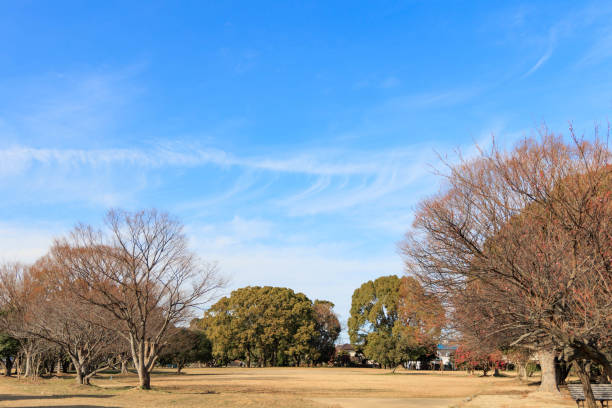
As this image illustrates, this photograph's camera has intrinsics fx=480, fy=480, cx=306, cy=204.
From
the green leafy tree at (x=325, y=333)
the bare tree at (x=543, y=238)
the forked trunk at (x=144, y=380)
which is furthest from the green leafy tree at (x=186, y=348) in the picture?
the bare tree at (x=543, y=238)

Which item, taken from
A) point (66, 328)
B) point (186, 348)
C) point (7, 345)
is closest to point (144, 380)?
point (66, 328)

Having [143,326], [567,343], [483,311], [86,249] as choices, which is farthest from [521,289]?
[86,249]

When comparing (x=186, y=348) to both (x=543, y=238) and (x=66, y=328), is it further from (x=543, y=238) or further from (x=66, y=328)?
(x=543, y=238)

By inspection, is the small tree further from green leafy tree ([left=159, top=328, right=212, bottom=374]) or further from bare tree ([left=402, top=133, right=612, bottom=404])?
bare tree ([left=402, top=133, right=612, bottom=404])

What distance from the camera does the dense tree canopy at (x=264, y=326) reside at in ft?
194

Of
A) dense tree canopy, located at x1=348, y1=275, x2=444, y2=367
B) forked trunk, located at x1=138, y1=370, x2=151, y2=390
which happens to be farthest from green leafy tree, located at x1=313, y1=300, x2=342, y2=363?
forked trunk, located at x1=138, y1=370, x2=151, y2=390

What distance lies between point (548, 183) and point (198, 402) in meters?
14.6

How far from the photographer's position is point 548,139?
10.6 meters

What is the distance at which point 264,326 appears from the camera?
2352 inches

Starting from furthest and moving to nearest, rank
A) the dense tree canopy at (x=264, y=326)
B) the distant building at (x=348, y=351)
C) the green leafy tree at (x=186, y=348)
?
the distant building at (x=348, y=351) < the dense tree canopy at (x=264, y=326) < the green leafy tree at (x=186, y=348)

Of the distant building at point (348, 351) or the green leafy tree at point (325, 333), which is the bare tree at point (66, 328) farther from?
the distant building at point (348, 351)

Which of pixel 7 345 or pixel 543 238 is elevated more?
pixel 543 238

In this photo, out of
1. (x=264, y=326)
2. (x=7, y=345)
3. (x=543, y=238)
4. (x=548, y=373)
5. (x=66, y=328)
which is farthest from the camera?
(x=264, y=326)

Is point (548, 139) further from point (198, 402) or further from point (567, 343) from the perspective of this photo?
point (198, 402)
